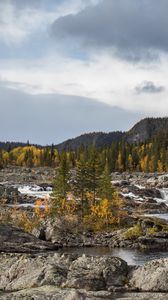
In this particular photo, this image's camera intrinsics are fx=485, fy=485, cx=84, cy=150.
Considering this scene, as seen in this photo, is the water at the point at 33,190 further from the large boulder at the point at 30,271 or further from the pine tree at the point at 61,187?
the large boulder at the point at 30,271

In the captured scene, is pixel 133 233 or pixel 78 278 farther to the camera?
pixel 133 233

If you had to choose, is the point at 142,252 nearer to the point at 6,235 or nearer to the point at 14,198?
the point at 6,235

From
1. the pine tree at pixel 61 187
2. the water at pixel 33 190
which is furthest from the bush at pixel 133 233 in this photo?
the water at pixel 33 190

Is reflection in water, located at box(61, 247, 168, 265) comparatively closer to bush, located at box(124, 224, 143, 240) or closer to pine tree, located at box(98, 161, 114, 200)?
bush, located at box(124, 224, 143, 240)

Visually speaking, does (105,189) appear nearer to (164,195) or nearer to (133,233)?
(133,233)

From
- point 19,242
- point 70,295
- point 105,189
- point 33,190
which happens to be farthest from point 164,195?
point 70,295

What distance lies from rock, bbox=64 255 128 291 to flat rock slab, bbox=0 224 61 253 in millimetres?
27463

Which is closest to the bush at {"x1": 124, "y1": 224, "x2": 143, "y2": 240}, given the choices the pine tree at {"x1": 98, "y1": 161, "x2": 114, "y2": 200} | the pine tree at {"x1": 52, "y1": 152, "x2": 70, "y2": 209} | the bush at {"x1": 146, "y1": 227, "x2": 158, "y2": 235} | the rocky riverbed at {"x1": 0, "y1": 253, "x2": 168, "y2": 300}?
the bush at {"x1": 146, "y1": 227, "x2": 158, "y2": 235}

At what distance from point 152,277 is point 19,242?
3464 cm

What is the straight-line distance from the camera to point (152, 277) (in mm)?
32688

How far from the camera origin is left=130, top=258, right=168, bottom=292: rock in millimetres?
31844

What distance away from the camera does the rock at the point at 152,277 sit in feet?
104

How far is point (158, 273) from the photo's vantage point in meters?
32.8

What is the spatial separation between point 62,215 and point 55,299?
2220 inches
